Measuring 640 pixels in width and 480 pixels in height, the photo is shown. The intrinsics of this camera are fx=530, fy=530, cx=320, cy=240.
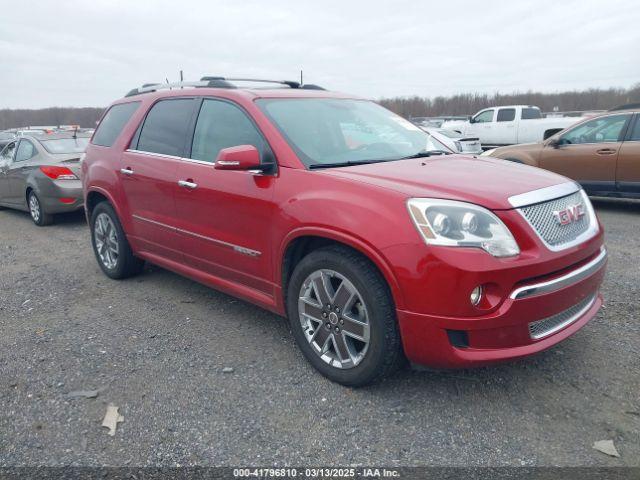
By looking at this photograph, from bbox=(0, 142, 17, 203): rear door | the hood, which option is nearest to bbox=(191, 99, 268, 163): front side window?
the hood

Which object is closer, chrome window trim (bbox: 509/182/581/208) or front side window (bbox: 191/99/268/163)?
chrome window trim (bbox: 509/182/581/208)

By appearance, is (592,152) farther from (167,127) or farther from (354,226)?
(354,226)

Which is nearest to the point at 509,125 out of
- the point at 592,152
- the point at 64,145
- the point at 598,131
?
the point at 598,131

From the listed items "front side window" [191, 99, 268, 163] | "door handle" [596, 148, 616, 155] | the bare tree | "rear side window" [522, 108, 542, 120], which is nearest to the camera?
"front side window" [191, 99, 268, 163]

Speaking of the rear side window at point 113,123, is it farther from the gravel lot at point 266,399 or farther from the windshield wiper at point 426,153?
the windshield wiper at point 426,153

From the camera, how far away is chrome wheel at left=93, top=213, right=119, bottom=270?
5246 millimetres

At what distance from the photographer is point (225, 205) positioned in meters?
3.70

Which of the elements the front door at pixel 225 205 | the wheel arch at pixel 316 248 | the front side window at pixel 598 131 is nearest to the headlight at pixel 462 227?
the wheel arch at pixel 316 248

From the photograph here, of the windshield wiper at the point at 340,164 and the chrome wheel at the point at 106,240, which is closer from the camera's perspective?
the windshield wiper at the point at 340,164

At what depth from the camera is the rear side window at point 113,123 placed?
5094 millimetres

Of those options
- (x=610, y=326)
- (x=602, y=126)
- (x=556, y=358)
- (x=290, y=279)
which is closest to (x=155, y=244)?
(x=290, y=279)

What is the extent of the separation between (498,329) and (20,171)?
874 cm

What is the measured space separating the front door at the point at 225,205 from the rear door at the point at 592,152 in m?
6.58

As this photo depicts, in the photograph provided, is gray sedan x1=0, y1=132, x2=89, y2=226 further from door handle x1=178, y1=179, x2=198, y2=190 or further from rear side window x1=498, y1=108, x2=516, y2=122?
rear side window x1=498, y1=108, x2=516, y2=122
